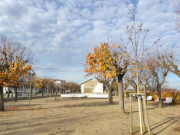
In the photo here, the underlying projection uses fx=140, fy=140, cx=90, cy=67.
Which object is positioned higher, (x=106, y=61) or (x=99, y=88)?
(x=106, y=61)

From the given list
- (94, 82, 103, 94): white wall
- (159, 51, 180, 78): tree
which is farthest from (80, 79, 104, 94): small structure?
(159, 51, 180, 78): tree

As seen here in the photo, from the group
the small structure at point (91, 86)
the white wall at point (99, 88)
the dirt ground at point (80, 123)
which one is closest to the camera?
the dirt ground at point (80, 123)

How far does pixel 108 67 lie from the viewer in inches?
378

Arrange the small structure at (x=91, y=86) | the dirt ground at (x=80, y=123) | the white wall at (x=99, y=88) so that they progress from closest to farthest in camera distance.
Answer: the dirt ground at (x=80, y=123), the white wall at (x=99, y=88), the small structure at (x=91, y=86)

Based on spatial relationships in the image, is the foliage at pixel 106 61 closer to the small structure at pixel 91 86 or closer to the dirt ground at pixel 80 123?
the dirt ground at pixel 80 123

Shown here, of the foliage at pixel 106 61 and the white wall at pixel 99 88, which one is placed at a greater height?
the foliage at pixel 106 61

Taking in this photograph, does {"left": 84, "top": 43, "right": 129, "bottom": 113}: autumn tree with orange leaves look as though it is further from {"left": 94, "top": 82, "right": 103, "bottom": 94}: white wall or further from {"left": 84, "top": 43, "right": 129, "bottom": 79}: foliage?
{"left": 94, "top": 82, "right": 103, "bottom": 94}: white wall

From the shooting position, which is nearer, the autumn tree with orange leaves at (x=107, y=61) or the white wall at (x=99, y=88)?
the autumn tree with orange leaves at (x=107, y=61)

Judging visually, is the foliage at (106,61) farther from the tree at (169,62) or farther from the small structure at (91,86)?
the small structure at (91,86)

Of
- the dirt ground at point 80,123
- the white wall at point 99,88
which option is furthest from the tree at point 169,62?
the white wall at point 99,88

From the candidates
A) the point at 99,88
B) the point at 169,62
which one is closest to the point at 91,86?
the point at 99,88

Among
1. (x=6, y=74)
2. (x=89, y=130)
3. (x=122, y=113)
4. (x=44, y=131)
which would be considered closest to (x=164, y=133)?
(x=89, y=130)

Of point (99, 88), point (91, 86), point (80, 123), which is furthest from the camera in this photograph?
point (91, 86)

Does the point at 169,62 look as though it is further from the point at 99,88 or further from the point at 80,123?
the point at 99,88
